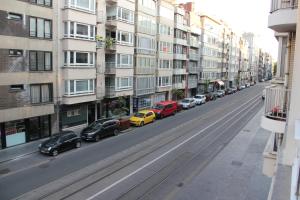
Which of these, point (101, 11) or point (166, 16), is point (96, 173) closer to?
point (101, 11)

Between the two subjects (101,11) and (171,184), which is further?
(101,11)

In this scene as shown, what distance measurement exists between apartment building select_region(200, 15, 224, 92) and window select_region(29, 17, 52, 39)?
147 feet

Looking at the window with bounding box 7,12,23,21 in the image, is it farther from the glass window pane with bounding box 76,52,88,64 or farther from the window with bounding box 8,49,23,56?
the glass window pane with bounding box 76,52,88,64

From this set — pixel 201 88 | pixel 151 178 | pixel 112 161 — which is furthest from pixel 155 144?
A: pixel 201 88

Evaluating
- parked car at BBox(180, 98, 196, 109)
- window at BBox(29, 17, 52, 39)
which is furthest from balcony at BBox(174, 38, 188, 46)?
window at BBox(29, 17, 52, 39)

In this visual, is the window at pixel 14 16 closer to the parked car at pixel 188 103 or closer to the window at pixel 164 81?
the window at pixel 164 81

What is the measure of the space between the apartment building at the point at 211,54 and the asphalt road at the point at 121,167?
1517 inches

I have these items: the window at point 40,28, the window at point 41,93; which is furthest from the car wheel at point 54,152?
the window at point 40,28

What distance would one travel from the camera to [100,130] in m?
25.5

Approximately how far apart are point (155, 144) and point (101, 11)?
55.5ft

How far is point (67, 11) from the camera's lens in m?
26.2

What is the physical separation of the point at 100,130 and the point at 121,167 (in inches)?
302

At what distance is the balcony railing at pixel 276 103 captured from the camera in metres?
8.88

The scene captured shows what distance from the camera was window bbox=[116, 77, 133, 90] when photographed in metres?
34.6
